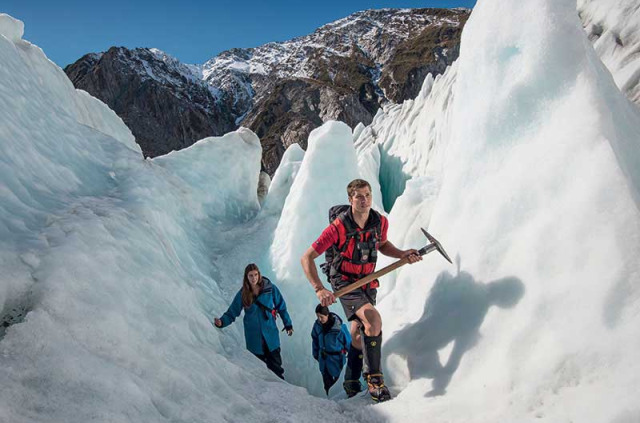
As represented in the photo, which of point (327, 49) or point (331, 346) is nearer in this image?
point (331, 346)

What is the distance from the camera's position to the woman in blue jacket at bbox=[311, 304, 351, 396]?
3.87 m

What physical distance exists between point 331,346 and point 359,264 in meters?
1.14

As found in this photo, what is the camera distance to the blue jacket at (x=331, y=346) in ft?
12.7

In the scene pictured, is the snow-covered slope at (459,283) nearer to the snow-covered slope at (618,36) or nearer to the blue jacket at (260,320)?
the blue jacket at (260,320)

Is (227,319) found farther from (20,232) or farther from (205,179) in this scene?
(205,179)

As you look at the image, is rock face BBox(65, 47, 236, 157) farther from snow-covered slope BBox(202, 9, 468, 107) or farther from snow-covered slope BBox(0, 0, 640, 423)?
snow-covered slope BBox(0, 0, 640, 423)

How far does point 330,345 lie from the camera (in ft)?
12.7

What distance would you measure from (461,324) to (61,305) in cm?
247

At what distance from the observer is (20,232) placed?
2.60 metres

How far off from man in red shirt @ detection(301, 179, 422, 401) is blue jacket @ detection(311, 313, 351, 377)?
560mm

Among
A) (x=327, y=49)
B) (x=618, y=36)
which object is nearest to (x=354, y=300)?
(x=618, y=36)

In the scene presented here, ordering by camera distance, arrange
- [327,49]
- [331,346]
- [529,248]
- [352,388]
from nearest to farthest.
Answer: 1. [529,248]
2. [352,388]
3. [331,346]
4. [327,49]

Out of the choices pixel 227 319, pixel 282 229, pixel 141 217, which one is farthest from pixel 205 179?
pixel 227 319

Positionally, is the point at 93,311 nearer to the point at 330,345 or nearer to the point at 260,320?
the point at 260,320
